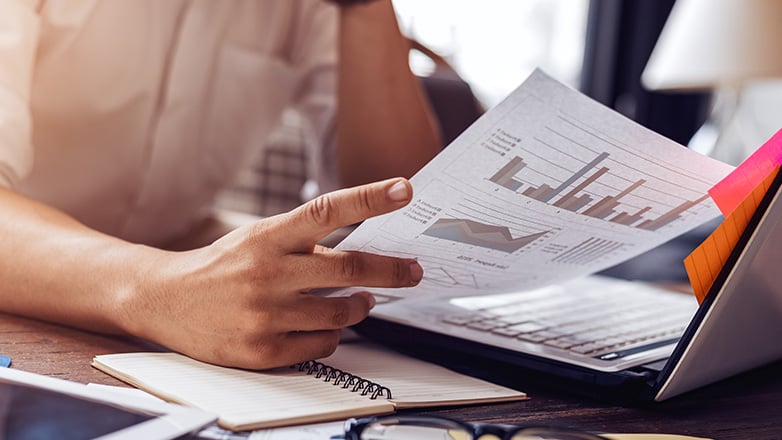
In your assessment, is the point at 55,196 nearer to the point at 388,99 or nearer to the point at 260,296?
the point at 388,99

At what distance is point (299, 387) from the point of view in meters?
0.45

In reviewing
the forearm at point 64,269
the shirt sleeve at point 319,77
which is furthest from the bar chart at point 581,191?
the shirt sleeve at point 319,77

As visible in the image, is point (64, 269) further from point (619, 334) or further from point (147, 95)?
point (147, 95)

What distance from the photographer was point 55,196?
0.99m

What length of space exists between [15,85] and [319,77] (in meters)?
0.65

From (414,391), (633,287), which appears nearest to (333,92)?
(633,287)

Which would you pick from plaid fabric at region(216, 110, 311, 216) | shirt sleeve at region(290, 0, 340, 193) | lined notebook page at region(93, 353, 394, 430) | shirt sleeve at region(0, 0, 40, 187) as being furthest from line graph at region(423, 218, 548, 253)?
plaid fabric at region(216, 110, 311, 216)

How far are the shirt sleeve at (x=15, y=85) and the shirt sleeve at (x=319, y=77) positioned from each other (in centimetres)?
56

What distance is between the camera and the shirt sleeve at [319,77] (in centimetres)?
125

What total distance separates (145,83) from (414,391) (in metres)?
0.68

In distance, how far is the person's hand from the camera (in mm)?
441

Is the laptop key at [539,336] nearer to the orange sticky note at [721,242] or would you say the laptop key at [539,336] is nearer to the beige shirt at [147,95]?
the orange sticky note at [721,242]

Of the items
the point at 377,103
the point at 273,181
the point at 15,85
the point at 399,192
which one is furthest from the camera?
the point at 273,181

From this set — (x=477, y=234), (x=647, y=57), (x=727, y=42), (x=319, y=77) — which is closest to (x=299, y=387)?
(x=477, y=234)
